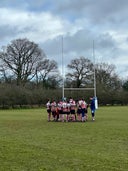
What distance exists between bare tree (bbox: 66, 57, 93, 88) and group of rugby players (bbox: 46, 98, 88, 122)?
56.8m

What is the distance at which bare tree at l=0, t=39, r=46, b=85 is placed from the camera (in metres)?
84.4

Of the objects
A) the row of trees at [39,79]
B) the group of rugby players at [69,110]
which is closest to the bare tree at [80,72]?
the row of trees at [39,79]

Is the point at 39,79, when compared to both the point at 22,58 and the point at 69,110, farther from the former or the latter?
the point at 69,110

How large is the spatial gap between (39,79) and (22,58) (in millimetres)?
8949

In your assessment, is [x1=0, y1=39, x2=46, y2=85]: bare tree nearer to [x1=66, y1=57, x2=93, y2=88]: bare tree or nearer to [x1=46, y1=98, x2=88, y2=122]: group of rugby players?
[x1=66, y1=57, x2=93, y2=88]: bare tree

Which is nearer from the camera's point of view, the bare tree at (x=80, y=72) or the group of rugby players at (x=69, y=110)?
the group of rugby players at (x=69, y=110)

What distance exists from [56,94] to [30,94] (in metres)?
7.10

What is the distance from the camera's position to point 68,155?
11.9 meters

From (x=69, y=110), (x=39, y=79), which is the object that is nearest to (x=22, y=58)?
(x=39, y=79)

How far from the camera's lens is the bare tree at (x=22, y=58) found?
8438 cm

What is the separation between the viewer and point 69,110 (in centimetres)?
3309

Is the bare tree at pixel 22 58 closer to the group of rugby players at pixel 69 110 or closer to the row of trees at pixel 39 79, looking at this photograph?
the row of trees at pixel 39 79

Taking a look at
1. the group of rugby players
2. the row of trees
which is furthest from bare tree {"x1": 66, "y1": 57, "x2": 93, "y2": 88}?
the group of rugby players

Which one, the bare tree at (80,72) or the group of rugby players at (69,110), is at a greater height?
the bare tree at (80,72)
